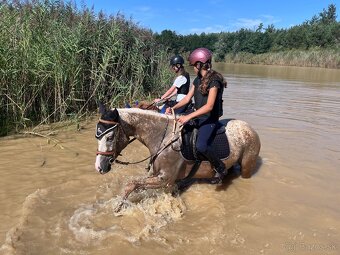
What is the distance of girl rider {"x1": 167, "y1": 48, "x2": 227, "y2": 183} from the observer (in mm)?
5199

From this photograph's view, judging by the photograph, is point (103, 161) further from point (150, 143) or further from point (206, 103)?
point (206, 103)

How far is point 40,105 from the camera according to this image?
9.57 meters

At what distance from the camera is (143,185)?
5.23 m

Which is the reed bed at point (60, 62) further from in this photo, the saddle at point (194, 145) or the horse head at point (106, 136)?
the saddle at point (194, 145)

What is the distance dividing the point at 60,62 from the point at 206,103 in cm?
528

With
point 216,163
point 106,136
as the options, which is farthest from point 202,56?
point 106,136

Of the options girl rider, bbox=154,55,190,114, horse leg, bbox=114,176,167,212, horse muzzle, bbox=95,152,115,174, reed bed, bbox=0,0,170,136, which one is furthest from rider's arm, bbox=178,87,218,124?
reed bed, bbox=0,0,170,136

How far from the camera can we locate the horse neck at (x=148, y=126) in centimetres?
524

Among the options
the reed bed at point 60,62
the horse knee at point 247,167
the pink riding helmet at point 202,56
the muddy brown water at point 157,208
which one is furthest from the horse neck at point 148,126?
the reed bed at point 60,62

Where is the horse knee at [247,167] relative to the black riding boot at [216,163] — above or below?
below

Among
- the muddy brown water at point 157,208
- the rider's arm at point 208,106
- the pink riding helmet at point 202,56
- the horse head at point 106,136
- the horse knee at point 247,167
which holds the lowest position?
the muddy brown water at point 157,208

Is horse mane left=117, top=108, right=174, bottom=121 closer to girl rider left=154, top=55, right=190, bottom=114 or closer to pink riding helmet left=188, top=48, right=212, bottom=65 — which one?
pink riding helmet left=188, top=48, right=212, bottom=65

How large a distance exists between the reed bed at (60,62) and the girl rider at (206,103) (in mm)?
4759

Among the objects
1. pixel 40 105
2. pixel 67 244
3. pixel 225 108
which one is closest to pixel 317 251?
pixel 67 244
